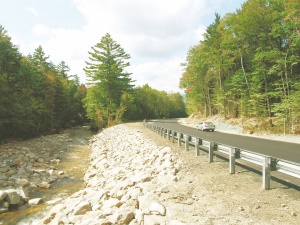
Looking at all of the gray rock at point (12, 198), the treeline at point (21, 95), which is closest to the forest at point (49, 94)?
the treeline at point (21, 95)

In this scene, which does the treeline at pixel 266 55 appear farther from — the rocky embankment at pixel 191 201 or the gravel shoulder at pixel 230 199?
the rocky embankment at pixel 191 201

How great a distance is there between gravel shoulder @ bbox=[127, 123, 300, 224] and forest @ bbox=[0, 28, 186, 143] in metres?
21.5

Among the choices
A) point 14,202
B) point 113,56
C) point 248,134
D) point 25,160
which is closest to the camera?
point 14,202

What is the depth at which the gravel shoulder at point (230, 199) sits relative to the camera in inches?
170

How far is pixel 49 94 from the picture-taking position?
35.0m

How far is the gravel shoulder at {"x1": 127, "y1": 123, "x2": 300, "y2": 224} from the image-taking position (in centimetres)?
433

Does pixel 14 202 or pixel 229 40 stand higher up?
pixel 229 40

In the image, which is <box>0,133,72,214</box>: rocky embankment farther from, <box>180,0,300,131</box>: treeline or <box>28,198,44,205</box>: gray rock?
<box>180,0,300,131</box>: treeline

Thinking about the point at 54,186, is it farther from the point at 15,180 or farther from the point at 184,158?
the point at 184,158

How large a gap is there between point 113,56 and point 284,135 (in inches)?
1244

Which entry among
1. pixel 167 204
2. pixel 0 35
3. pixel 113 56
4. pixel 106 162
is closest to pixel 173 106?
pixel 113 56

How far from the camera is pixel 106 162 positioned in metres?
14.2

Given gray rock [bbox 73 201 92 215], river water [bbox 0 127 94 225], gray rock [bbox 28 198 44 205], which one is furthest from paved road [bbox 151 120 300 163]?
gray rock [bbox 28 198 44 205]

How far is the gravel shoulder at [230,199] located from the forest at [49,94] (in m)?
21.5
